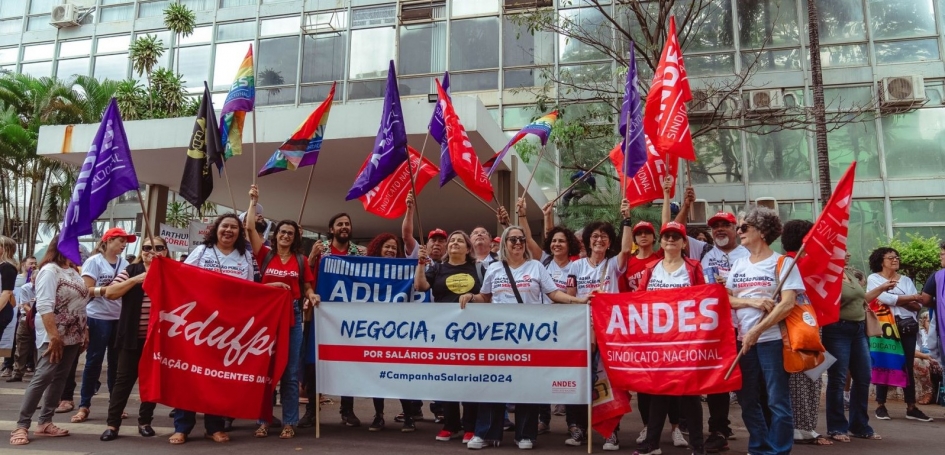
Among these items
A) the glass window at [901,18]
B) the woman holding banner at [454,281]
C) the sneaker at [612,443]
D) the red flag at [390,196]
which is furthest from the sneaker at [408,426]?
the glass window at [901,18]

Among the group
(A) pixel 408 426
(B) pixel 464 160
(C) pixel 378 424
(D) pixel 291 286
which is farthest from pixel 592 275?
(D) pixel 291 286

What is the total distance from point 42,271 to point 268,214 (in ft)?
46.6

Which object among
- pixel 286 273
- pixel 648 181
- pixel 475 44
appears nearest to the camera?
pixel 286 273

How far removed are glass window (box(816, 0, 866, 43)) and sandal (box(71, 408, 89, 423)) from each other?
60.2ft

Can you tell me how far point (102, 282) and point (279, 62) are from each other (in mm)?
16026

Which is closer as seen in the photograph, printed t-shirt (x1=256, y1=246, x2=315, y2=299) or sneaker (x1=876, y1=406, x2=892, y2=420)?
printed t-shirt (x1=256, y1=246, x2=315, y2=299)

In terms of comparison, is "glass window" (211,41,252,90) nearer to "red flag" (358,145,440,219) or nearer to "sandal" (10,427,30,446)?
"red flag" (358,145,440,219)

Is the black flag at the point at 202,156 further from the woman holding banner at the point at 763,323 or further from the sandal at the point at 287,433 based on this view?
the woman holding banner at the point at 763,323

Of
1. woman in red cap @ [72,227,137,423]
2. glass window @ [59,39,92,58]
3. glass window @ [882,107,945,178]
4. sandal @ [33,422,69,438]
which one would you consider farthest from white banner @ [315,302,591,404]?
glass window @ [59,39,92,58]

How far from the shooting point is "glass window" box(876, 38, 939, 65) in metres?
16.7

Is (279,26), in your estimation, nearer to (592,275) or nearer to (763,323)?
(592,275)

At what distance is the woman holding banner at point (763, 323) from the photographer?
452cm

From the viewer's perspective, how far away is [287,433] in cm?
562

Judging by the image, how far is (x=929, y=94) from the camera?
16.6m
